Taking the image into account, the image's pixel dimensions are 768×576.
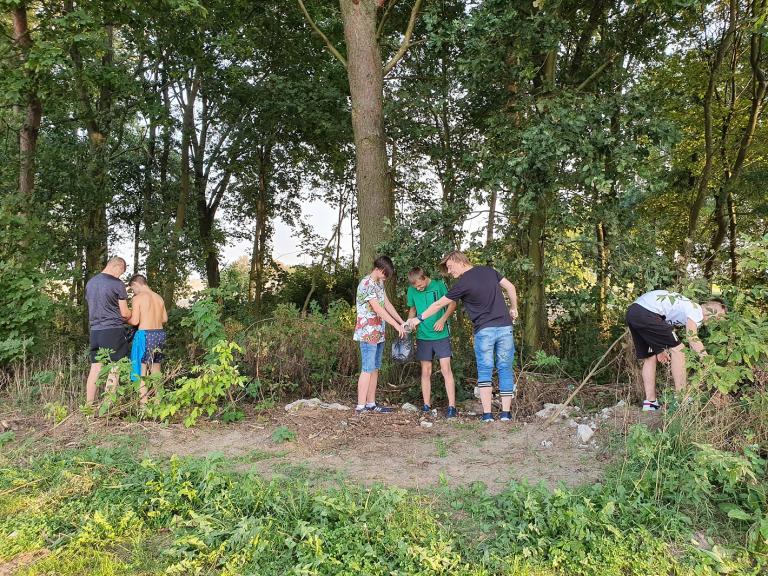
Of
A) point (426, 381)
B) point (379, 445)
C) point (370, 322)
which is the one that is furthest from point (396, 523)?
point (426, 381)

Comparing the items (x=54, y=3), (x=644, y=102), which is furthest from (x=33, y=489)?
(x=54, y=3)

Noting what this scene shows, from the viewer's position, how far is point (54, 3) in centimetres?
901

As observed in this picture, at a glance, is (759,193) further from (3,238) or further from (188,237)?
(3,238)

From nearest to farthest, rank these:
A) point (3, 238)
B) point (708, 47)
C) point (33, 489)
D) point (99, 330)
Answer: point (33, 489) → point (99, 330) → point (3, 238) → point (708, 47)

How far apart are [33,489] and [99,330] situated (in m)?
2.84

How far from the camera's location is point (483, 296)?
19.6 feet

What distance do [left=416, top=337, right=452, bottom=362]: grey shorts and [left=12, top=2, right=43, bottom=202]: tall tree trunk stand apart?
6297 millimetres

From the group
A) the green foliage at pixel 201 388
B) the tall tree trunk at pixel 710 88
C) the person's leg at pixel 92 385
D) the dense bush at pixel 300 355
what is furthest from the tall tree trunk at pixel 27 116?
the tall tree trunk at pixel 710 88

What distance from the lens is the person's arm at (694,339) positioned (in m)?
4.41

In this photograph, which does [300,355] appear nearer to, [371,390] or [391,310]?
[371,390]

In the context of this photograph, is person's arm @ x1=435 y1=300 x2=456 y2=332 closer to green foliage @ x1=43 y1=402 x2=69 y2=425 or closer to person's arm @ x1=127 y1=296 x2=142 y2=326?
person's arm @ x1=127 y1=296 x2=142 y2=326

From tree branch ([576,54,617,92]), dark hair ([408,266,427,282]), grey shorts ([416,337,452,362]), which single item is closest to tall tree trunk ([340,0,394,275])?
dark hair ([408,266,427,282])

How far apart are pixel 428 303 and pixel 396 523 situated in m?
3.52

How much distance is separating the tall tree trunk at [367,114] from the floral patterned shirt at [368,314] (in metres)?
1.26
